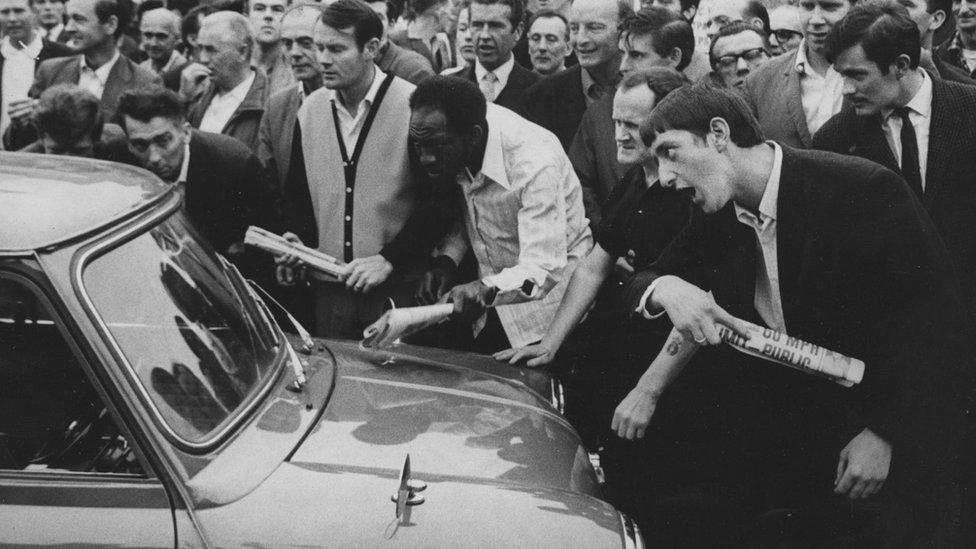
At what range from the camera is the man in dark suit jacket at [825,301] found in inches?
139

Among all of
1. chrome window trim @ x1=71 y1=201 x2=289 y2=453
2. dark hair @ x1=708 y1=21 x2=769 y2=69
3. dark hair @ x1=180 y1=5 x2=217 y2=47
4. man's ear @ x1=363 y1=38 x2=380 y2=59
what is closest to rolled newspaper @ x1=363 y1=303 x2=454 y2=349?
chrome window trim @ x1=71 y1=201 x2=289 y2=453

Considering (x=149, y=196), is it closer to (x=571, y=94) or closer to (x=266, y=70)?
(x=571, y=94)

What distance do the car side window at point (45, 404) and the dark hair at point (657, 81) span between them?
98.4 inches

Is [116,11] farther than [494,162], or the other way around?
[116,11]

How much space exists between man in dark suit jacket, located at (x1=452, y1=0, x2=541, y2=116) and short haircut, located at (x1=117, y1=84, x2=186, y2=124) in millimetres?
2238

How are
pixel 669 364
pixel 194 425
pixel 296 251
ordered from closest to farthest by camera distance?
pixel 194 425, pixel 669 364, pixel 296 251

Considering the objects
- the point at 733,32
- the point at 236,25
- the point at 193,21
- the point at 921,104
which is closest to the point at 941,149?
the point at 921,104

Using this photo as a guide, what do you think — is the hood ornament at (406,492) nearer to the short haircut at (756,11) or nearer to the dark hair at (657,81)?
the dark hair at (657,81)

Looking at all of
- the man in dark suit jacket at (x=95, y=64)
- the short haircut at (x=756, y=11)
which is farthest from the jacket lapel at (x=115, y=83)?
the short haircut at (x=756, y=11)

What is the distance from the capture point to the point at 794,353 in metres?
3.57

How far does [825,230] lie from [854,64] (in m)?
1.39

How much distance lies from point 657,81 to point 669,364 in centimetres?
132

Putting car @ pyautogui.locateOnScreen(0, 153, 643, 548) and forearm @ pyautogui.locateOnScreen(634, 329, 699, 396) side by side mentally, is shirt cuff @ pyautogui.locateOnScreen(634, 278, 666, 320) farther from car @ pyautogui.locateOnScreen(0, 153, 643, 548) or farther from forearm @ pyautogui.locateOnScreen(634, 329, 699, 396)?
car @ pyautogui.locateOnScreen(0, 153, 643, 548)

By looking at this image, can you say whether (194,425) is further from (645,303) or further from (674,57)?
(674,57)
